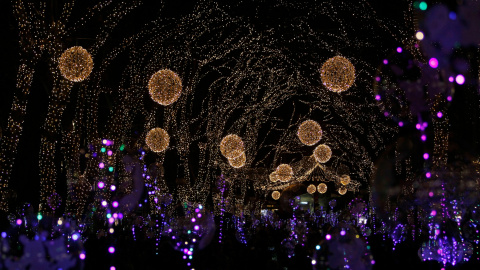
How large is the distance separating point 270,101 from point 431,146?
16.3ft

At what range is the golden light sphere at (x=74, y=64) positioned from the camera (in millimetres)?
7668

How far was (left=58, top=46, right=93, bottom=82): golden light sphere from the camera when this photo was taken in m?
7.67

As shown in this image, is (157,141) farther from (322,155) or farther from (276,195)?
(276,195)

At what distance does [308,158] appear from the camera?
3312 cm

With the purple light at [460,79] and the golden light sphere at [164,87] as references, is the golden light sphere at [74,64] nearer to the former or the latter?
the golden light sphere at [164,87]

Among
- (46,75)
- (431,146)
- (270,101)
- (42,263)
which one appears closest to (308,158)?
(270,101)

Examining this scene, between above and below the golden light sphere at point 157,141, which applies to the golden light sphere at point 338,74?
above

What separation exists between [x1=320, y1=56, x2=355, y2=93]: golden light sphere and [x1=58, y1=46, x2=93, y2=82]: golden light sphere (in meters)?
4.12

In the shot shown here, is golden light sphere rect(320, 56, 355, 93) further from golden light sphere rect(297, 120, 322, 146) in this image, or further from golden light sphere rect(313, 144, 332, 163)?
golden light sphere rect(313, 144, 332, 163)

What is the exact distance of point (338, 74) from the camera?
29.6 ft

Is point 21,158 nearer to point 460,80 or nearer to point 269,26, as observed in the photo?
point 269,26

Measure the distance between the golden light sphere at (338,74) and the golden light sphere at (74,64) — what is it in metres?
4.12

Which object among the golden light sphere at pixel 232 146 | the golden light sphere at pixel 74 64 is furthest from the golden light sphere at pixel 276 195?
the golden light sphere at pixel 74 64

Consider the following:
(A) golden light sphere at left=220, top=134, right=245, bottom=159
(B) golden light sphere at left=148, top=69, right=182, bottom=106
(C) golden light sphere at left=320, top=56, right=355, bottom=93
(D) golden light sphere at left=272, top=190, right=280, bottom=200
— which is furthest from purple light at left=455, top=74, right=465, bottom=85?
(D) golden light sphere at left=272, top=190, right=280, bottom=200
